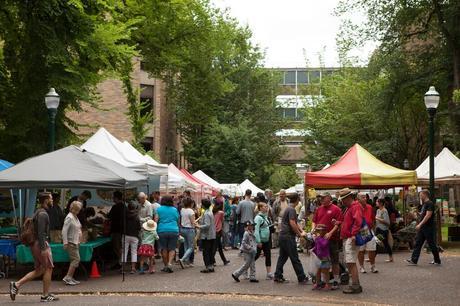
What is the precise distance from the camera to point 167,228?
15.3 metres

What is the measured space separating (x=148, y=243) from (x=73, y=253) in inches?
85.4

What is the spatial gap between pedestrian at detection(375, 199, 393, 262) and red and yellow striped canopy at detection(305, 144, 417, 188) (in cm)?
140

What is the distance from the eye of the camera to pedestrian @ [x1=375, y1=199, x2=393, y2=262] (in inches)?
690

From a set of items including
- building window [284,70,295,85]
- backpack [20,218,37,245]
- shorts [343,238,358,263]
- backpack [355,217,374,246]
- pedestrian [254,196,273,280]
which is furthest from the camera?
building window [284,70,295,85]

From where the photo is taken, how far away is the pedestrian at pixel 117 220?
15.4 metres

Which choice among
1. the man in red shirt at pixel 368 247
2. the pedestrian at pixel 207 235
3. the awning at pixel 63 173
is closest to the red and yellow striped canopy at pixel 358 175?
the man in red shirt at pixel 368 247

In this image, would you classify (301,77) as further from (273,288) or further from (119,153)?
(273,288)

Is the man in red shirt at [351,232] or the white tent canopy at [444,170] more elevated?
the white tent canopy at [444,170]

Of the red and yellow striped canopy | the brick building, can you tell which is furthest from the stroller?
the brick building

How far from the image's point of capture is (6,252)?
1492 cm

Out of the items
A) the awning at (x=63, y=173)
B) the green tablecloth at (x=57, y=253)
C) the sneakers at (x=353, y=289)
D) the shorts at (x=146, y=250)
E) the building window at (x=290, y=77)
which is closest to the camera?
the sneakers at (x=353, y=289)

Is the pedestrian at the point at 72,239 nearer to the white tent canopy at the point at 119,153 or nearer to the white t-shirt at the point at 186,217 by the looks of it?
the white t-shirt at the point at 186,217

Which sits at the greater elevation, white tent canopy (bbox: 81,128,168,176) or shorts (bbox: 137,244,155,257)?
white tent canopy (bbox: 81,128,168,176)

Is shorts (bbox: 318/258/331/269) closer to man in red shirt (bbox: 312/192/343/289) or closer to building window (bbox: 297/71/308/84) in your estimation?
man in red shirt (bbox: 312/192/343/289)
